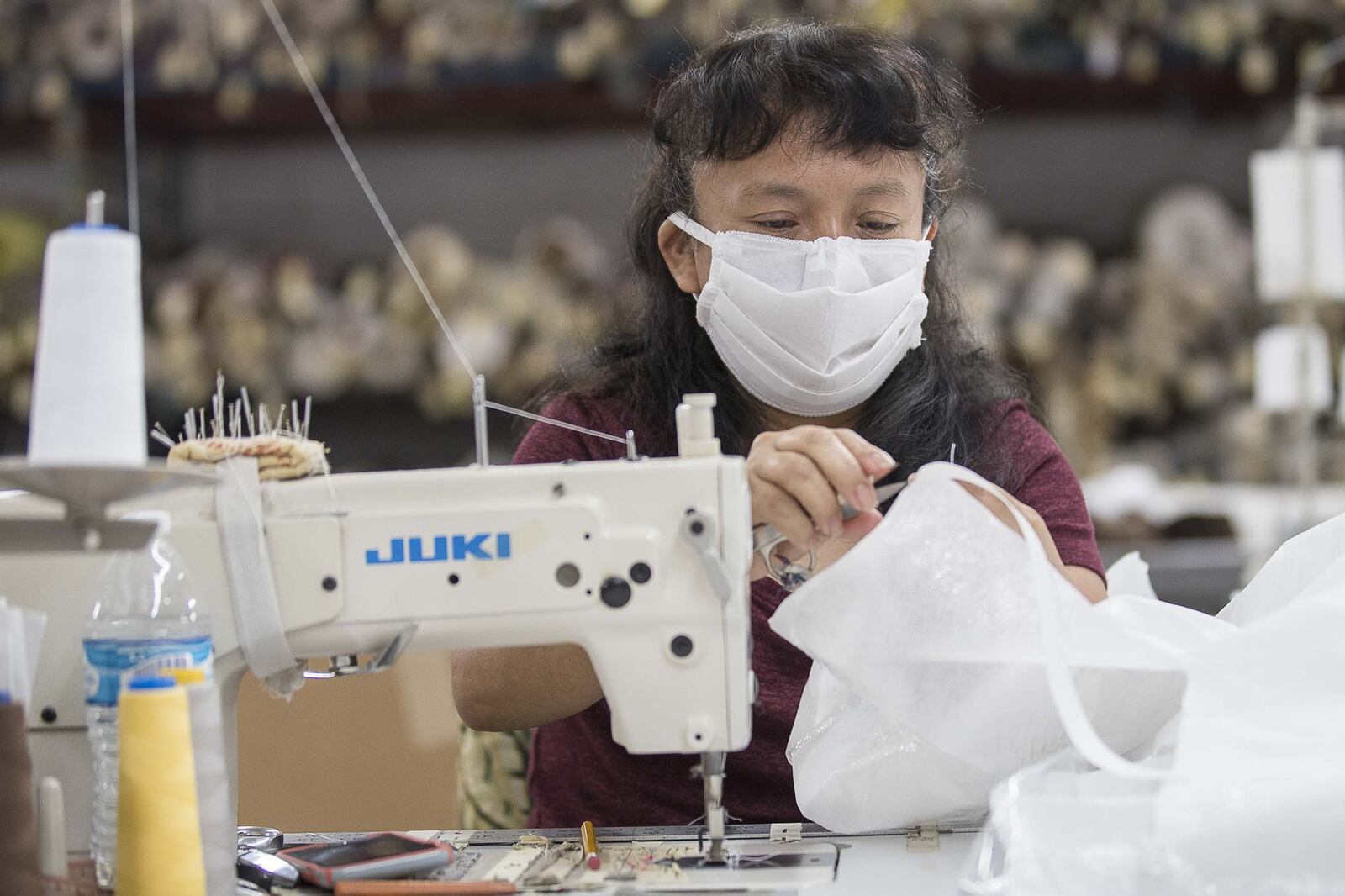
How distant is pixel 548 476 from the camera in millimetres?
1059

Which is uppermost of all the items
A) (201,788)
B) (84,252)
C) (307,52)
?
(307,52)

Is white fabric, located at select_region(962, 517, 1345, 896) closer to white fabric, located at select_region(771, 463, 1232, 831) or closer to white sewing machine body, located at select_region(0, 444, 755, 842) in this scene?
white fabric, located at select_region(771, 463, 1232, 831)

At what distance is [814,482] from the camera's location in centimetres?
107

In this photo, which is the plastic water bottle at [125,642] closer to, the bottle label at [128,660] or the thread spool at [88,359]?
the bottle label at [128,660]

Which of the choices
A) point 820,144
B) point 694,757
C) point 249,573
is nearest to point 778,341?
point 820,144

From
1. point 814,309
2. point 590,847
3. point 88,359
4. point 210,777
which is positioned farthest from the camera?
point 814,309

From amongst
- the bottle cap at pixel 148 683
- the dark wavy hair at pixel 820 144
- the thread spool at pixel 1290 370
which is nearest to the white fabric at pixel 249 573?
the bottle cap at pixel 148 683

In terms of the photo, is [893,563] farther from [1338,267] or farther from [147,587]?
[1338,267]

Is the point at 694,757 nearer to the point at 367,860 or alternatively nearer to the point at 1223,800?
the point at 367,860

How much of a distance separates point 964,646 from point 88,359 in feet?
1.95

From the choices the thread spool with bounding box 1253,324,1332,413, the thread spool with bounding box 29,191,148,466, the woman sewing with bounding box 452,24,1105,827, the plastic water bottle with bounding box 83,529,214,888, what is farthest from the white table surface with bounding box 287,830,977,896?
the thread spool with bounding box 1253,324,1332,413

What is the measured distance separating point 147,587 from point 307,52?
7.40ft

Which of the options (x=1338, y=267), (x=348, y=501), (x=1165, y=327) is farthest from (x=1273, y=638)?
(x=1165, y=327)

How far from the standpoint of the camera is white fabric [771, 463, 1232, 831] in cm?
103
